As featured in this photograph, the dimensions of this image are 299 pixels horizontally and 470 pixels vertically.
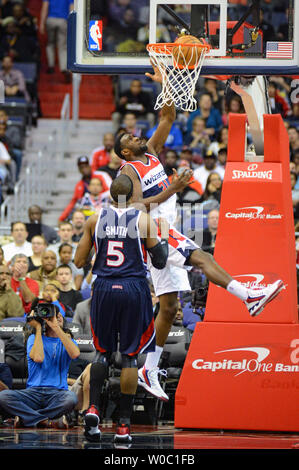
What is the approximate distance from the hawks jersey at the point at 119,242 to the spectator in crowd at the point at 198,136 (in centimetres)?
926

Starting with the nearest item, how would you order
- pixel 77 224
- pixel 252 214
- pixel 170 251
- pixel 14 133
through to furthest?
1. pixel 170 251
2. pixel 252 214
3. pixel 77 224
4. pixel 14 133

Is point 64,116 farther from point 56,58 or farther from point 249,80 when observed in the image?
point 249,80

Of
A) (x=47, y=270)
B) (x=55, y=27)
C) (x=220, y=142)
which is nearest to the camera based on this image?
(x=47, y=270)

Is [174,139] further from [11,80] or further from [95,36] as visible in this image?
[95,36]

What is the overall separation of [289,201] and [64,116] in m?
9.76

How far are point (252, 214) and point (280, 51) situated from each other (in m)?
1.63

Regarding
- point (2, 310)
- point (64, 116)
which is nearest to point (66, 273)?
point (2, 310)

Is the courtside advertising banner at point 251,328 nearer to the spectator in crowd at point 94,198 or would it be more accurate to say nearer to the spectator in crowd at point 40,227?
the spectator in crowd at point 40,227

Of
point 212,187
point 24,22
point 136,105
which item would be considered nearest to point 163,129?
point 212,187

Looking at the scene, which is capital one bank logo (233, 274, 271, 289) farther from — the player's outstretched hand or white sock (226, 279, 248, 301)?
the player's outstretched hand

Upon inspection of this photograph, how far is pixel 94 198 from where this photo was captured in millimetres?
15586
